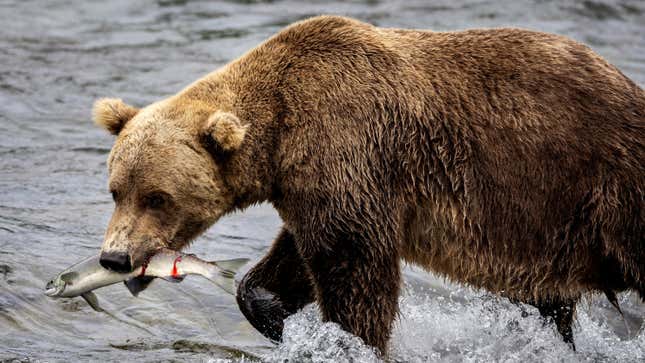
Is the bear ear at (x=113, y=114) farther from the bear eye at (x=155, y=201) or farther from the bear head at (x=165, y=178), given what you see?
the bear eye at (x=155, y=201)

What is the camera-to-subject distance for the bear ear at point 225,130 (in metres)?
5.32

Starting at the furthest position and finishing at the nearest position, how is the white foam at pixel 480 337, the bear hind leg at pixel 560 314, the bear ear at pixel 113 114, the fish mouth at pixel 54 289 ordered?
the bear hind leg at pixel 560 314, the white foam at pixel 480 337, the bear ear at pixel 113 114, the fish mouth at pixel 54 289

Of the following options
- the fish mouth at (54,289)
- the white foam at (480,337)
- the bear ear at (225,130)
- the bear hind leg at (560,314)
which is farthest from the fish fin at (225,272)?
the bear hind leg at (560,314)

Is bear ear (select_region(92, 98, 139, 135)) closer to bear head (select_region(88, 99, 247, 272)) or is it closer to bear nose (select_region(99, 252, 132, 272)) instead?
bear head (select_region(88, 99, 247, 272))

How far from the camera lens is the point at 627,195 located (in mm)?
5582

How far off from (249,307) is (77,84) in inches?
243

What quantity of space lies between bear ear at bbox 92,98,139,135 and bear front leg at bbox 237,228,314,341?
41.7 inches

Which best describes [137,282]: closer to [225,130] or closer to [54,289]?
[54,289]

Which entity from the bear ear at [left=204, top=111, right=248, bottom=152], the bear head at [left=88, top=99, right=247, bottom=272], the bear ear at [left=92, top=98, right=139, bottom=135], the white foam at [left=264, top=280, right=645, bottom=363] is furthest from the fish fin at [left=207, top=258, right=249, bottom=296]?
the bear ear at [left=92, top=98, right=139, bottom=135]

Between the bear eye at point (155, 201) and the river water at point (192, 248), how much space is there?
1051 millimetres

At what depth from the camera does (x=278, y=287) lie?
20.3 feet

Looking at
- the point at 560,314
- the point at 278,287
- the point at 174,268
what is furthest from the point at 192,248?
the point at 560,314

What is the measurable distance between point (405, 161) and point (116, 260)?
1.53m

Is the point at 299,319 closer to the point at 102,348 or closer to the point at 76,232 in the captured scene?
the point at 102,348
